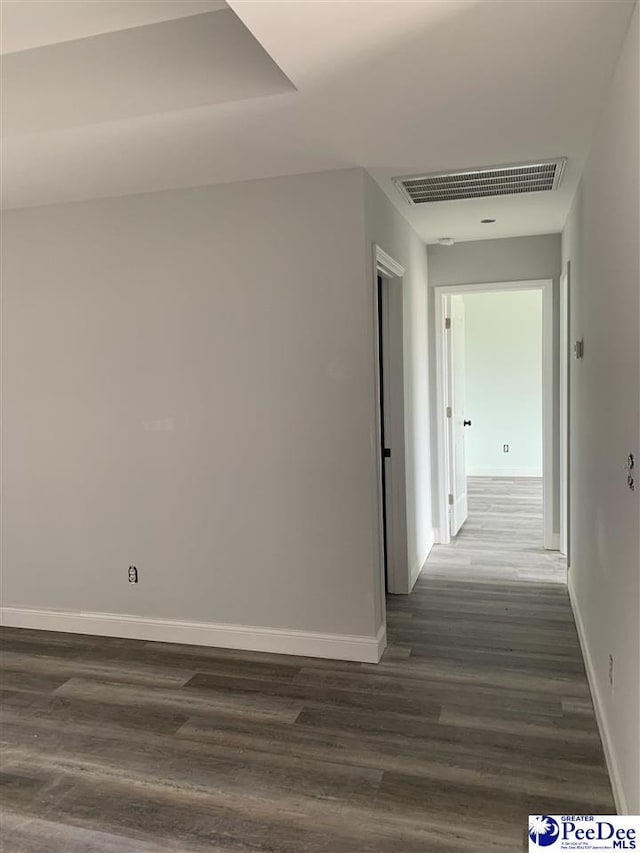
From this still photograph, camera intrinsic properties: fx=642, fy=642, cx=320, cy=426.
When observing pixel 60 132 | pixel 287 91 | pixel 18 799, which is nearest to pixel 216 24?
pixel 287 91

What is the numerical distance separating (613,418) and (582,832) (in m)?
1.33

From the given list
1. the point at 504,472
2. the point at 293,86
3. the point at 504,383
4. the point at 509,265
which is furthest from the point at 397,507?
the point at 504,383

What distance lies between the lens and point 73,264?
11.9ft

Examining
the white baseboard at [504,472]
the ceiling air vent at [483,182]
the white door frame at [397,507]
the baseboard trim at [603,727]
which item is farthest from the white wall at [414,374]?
the white baseboard at [504,472]

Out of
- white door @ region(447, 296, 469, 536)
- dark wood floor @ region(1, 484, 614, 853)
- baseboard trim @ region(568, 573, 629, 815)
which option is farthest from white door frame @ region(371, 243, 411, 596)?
white door @ region(447, 296, 469, 536)

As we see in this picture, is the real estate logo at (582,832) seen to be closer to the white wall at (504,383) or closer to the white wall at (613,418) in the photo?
the white wall at (613,418)

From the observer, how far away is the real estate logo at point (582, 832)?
183 centimetres

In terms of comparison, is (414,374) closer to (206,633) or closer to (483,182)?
(483,182)

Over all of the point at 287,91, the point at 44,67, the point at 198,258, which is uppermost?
the point at 44,67

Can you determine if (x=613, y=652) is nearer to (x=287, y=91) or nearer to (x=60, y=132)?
(x=287, y=91)

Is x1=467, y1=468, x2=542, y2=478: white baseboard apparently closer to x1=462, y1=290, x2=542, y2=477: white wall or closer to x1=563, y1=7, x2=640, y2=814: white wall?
x1=462, y1=290, x2=542, y2=477: white wall

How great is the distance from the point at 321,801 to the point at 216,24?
112 inches
